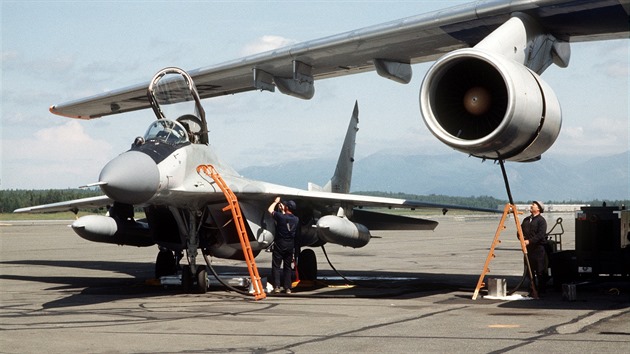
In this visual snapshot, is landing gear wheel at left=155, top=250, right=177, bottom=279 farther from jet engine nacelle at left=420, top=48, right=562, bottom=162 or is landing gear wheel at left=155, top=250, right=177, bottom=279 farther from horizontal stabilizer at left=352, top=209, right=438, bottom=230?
jet engine nacelle at left=420, top=48, right=562, bottom=162

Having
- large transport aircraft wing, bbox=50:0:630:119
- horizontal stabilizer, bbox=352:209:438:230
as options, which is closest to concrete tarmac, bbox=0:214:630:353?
horizontal stabilizer, bbox=352:209:438:230

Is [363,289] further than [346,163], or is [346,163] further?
[346,163]

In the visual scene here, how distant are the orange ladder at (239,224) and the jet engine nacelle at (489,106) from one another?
3996mm

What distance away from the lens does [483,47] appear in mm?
9867

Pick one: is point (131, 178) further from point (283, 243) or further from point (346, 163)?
point (346, 163)

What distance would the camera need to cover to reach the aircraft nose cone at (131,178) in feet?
36.6

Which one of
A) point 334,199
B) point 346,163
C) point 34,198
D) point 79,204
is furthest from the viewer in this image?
point 34,198

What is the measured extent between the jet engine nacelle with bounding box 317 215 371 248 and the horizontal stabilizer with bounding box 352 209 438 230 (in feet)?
7.20

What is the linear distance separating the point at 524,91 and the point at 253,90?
25.8 ft

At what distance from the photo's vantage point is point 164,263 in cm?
1562

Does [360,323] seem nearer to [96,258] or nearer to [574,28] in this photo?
[574,28]

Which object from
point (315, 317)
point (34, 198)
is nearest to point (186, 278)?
point (315, 317)

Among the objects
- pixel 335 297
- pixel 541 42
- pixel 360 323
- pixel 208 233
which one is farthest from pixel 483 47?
pixel 208 233

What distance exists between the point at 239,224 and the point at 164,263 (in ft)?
10.0
